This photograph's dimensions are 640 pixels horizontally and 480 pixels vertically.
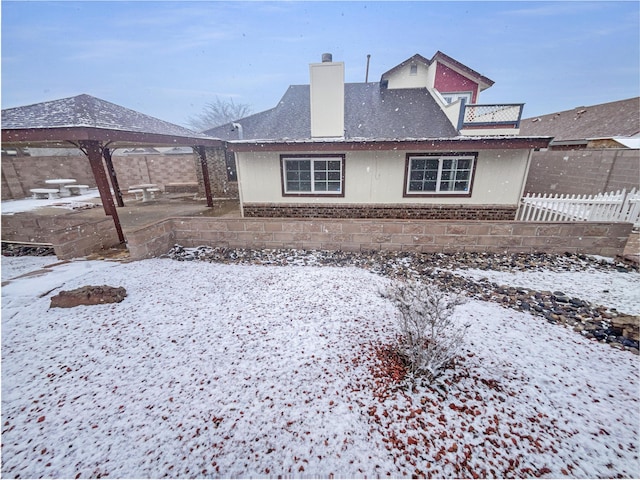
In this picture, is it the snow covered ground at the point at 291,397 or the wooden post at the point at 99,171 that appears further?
the wooden post at the point at 99,171

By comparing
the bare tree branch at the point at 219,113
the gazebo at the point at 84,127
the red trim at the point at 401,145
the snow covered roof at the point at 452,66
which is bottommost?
the red trim at the point at 401,145

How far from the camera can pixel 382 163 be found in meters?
8.05

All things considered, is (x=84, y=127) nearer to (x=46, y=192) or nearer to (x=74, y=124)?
(x=74, y=124)

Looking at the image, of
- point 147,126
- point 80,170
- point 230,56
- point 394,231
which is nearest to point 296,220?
point 394,231

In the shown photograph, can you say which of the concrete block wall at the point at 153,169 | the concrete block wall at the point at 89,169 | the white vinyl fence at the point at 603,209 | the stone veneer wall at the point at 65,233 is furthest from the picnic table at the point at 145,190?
the white vinyl fence at the point at 603,209

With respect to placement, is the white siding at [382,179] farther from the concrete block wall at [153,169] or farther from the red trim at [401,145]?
the concrete block wall at [153,169]

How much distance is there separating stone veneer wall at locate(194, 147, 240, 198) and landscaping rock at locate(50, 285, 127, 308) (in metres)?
9.75

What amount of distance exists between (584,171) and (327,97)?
33.5 ft

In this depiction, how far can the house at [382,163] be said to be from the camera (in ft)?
25.0

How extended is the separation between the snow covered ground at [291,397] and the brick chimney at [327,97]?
641 centimetres

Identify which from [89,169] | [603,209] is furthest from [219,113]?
[603,209]

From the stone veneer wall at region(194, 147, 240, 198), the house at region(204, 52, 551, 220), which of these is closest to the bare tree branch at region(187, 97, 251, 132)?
the stone veneer wall at region(194, 147, 240, 198)

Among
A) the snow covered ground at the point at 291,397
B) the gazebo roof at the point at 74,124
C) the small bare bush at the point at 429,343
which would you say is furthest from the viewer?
the gazebo roof at the point at 74,124

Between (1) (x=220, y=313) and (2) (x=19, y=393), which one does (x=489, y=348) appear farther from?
(2) (x=19, y=393)
